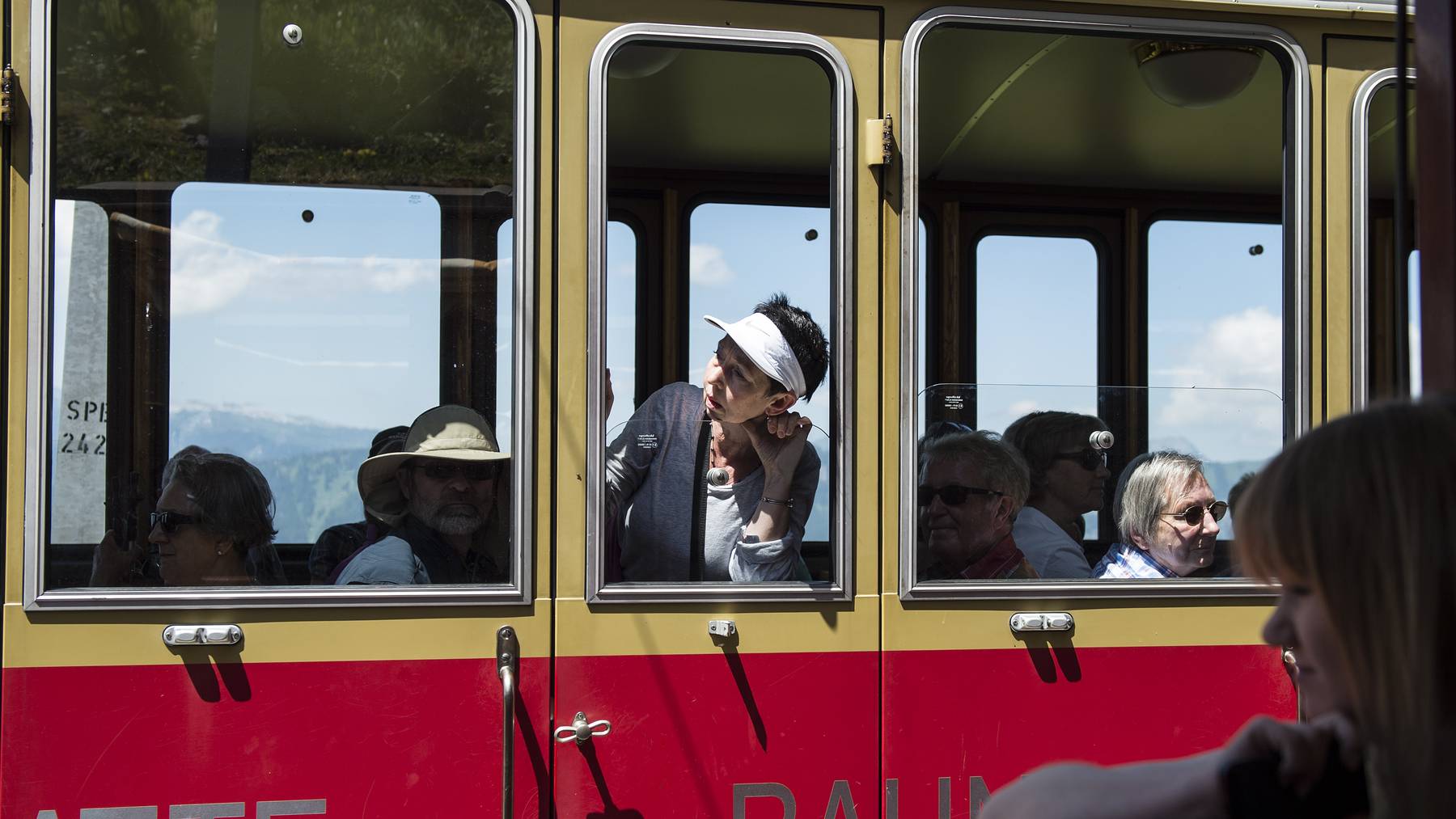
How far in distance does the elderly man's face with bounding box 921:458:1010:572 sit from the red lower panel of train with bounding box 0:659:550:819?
838 millimetres

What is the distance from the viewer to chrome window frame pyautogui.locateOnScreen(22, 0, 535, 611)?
2.07m

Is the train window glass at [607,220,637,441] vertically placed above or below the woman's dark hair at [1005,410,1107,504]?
above

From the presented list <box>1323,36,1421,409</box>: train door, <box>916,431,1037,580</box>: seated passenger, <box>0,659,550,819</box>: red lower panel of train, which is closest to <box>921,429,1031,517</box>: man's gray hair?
<box>916,431,1037,580</box>: seated passenger

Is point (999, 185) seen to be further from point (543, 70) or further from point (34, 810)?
point (34, 810)

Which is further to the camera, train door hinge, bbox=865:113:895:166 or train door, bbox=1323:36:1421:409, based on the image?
train door, bbox=1323:36:1421:409

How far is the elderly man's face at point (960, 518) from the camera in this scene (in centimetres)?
244

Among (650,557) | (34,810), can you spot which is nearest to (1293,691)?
(650,557)

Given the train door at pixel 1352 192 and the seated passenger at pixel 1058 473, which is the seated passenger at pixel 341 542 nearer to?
the seated passenger at pixel 1058 473

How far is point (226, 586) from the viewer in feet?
7.13

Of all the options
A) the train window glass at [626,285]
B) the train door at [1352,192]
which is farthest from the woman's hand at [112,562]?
the train door at [1352,192]

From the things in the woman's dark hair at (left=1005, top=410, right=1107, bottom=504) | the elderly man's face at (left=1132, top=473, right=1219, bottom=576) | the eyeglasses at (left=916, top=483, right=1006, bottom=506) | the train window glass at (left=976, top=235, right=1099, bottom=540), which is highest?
the train window glass at (left=976, top=235, right=1099, bottom=540)

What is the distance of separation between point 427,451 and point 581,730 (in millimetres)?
630

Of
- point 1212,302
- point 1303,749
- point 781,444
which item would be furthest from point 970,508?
point 1212,302

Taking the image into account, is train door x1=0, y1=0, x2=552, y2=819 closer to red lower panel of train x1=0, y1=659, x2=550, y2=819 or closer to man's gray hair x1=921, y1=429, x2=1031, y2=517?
red lower panel of train x1=0, y1=659, x2=550, y2=819
